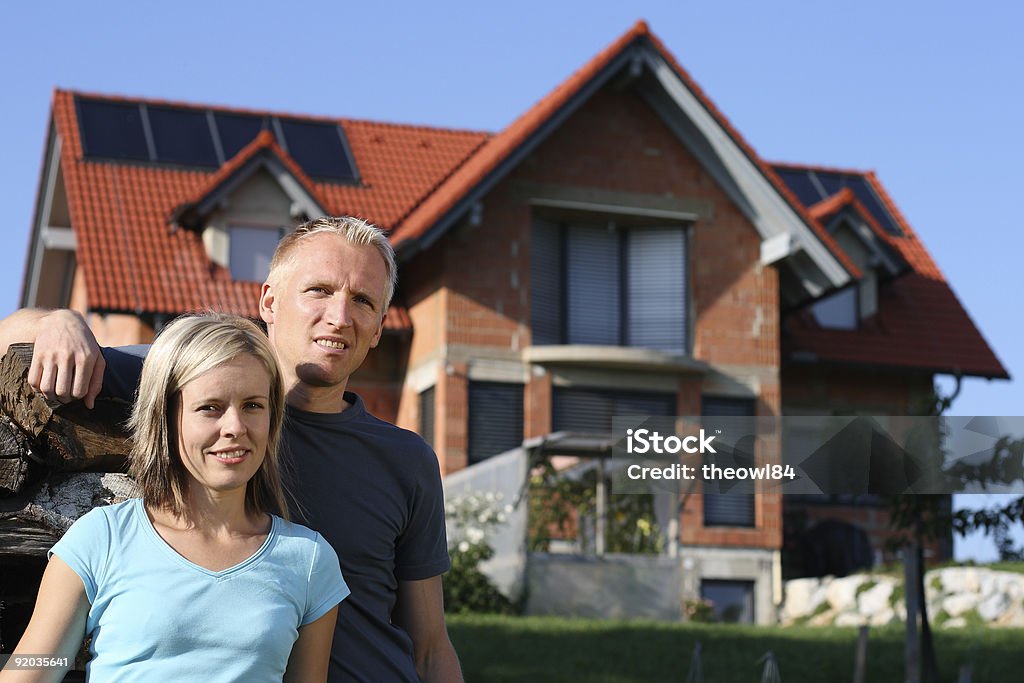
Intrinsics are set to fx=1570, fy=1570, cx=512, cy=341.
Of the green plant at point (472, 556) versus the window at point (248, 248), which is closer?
the green plant at point (472, 556)

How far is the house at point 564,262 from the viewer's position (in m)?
21.6

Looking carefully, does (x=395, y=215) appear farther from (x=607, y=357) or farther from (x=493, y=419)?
(x=607, y=357)

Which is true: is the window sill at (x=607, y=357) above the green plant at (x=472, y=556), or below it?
above

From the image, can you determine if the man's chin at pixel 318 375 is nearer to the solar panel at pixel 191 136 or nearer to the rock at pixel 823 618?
the rock at pixel 823 618

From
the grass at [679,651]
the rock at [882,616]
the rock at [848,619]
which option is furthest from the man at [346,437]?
the rock at [848,619]

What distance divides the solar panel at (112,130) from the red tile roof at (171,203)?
0.17m

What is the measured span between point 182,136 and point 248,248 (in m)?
3.33

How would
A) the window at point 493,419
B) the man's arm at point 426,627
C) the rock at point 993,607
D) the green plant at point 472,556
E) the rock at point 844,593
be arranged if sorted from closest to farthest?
1. the man's arm at point 426,627
2. the green plant at point 472,556
3. the rock at point 993,607
4. the rock at point 844,593
5. the window at point 493,419

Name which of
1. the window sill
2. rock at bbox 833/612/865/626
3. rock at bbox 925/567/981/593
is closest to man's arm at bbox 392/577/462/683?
rock at bbox 833/612/865/626

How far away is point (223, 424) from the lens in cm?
293

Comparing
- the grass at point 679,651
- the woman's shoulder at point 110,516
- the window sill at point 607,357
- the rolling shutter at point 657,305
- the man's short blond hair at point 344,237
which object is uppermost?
the rolling shutter at point 657,305

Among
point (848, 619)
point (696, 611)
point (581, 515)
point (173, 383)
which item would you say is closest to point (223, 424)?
point (173, 383)

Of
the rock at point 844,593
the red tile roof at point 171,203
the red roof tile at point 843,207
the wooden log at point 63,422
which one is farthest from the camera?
the red roof tile at point 843,207

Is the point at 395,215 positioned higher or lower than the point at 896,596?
higher
